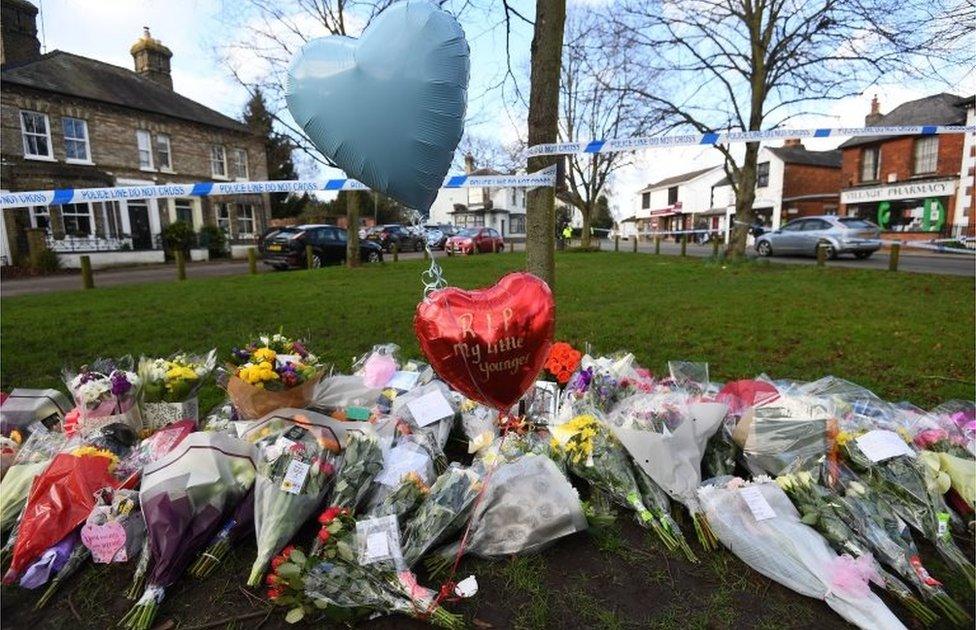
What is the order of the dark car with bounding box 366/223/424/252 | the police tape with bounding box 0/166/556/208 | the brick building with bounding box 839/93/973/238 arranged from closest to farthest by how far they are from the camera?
the police tape with bounding box 0/166/556/208
the brick building with bounding box 839/93/973/238
the dark car with bounding box 366/223/424/252

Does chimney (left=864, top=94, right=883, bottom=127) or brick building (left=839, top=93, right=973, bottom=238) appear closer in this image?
brick building (left=839, top=93, right=973, bottom=238)

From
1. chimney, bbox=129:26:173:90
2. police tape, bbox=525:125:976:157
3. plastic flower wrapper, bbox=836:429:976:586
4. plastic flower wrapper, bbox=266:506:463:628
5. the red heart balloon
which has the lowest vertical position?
plastic flower wrapper, bbox=266:506:463:628

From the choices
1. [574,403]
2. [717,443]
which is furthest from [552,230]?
[717,443]

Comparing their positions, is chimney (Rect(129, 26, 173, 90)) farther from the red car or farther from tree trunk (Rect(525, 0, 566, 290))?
tree trunk (Rect(525, 0, 566, 290))

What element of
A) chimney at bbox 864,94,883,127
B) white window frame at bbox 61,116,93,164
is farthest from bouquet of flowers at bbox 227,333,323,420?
chimney at bbox 864,94,883,127

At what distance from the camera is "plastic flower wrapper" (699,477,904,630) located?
1981 mm

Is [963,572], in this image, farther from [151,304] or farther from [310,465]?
[151,304]

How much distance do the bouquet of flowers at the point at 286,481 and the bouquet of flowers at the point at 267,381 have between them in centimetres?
30

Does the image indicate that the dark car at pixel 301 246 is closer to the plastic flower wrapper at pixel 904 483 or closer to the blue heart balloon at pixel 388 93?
the blue heart balloon at pixel 388 93

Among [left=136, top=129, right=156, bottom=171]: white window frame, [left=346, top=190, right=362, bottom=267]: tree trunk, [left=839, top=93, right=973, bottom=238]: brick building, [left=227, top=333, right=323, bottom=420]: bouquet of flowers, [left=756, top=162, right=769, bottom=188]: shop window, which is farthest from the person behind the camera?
[left=756, top=162, right=769, bottom=188]: shop window

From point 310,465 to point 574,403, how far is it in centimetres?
154

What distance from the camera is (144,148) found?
70.8 feet

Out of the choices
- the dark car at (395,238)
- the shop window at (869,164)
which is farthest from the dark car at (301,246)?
the shop window at (869,164)

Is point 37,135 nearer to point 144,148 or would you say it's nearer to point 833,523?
point 144,148
